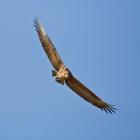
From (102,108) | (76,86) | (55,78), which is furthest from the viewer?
(102,108)

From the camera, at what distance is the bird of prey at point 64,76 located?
2692 cm

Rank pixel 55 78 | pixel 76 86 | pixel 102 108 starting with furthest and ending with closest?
1. pixel 102 108
2. pixel 76 86
3. pixel 55 78

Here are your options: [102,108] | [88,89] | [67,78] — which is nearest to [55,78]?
[67,78]

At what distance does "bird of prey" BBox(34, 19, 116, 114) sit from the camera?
1060 inches

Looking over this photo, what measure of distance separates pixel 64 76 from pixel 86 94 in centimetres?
256

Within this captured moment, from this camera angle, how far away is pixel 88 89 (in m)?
28.6

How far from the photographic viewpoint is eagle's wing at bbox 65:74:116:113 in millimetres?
27781

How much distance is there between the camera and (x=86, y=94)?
29.0m

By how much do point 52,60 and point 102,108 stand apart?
14.2 ft

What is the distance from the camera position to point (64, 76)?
26.8 meters

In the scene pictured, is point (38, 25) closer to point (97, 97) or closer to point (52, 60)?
point (52, 60)

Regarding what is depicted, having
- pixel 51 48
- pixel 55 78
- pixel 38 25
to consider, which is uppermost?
pixel 38 25

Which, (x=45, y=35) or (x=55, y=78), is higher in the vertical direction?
(x=45, y=35)

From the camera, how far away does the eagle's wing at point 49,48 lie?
1073 inches
